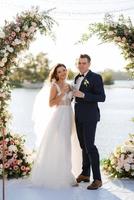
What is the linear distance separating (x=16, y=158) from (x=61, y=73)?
1.39 metres

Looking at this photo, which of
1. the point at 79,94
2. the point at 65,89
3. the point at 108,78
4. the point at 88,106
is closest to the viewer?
the point at 79,94

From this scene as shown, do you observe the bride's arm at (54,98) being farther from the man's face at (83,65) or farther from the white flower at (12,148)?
the white flower at (12,148)

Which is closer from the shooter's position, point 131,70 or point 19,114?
point 131,70

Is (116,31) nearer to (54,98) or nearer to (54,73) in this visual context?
(54,73)

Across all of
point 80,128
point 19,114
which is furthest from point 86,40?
point 19,114

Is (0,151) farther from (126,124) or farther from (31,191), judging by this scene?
(126,124)

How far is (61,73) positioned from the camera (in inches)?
257

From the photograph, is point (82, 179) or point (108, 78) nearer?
point (82, 179)

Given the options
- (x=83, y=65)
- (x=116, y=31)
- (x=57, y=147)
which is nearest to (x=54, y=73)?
(x=83, y=65)

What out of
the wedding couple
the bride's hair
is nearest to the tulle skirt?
the wedding couple

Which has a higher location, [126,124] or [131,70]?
[131,70]

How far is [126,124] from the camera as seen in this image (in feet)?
61.4

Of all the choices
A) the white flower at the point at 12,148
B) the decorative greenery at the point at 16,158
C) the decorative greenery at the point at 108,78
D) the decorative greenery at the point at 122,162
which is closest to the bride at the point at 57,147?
the decorative greenery at the point at 16,158

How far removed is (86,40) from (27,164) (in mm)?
1746
